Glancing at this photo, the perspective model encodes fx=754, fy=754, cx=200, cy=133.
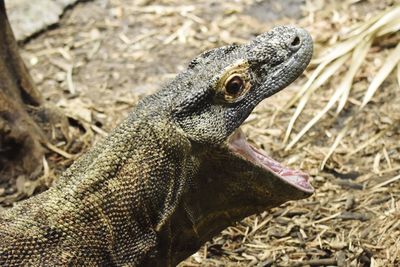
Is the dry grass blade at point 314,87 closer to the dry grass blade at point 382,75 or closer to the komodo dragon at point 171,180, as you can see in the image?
the dry grass blade at point 382,75

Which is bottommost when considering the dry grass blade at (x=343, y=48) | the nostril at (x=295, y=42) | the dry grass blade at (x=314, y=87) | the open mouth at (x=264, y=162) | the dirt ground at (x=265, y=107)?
the dirt ground at (x=265, y=107)

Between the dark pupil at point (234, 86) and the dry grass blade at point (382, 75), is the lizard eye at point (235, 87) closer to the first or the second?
the dark pupil at point (234, 86)

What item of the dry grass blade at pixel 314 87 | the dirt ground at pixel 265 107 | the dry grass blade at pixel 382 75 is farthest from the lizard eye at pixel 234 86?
the dry grass blade at pixel 382 75

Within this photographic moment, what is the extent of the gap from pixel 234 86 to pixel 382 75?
2.52 m

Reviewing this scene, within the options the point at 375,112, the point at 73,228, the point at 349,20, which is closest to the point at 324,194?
the point at 375,112

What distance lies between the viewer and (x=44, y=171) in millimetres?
5734

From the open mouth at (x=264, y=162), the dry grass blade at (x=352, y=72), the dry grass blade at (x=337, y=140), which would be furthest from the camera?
the dry grass blade at (x=352, y=72)

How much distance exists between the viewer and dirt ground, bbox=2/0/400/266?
500 centimetres

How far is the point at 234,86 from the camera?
4.01 m

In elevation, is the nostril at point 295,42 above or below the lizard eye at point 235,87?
above

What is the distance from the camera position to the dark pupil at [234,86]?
4000mm

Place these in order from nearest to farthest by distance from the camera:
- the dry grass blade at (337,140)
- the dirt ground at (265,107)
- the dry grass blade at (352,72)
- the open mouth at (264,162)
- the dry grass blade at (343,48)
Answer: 1. the open mouth at (264,162)
2. the dirt ground at (265,107)
3. the dry grass blade at (337,140)
4. the dry grass blade at (352,72)
5. the dry grass blade at (343,48)

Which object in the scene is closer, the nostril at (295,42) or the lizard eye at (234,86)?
the lizard eye at (234,86)

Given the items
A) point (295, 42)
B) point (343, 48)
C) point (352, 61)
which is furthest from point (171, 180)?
point (343, 48)
